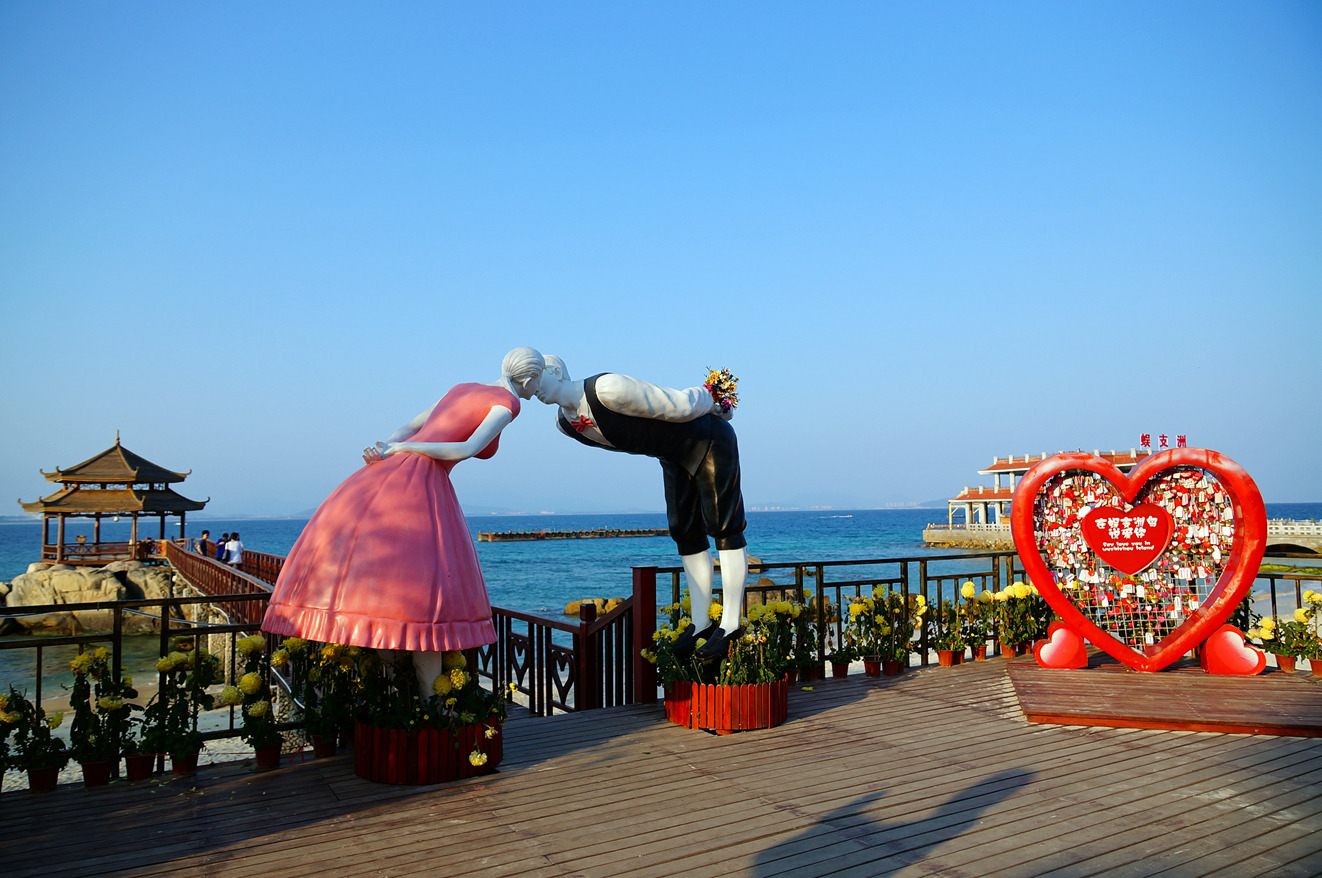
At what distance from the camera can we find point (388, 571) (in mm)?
3328

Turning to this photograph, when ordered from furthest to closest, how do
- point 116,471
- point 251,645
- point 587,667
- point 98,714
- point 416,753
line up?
point 116,471 < point 587,667 < point 251,645 < point 98,714 < point 416,753

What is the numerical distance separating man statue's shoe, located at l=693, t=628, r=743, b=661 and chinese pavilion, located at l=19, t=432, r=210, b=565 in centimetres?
2522

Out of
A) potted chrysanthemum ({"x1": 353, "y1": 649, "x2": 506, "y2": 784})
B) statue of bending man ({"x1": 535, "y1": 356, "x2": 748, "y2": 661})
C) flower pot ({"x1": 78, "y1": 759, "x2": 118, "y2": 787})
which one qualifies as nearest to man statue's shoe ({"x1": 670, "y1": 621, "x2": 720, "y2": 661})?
statue of bending man ({"x1": 535, "y1": 356, "x2": 748, "y2": 661})

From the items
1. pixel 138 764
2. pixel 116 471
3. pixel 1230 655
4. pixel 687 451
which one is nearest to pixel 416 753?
pixel 138 764

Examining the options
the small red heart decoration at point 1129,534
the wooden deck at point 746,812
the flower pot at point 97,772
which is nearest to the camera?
the wooden deck at point 746,812

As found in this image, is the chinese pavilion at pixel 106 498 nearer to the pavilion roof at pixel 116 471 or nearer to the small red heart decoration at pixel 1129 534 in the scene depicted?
the pavilion roof at pixel 116 471

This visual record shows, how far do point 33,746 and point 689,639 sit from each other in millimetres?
3086

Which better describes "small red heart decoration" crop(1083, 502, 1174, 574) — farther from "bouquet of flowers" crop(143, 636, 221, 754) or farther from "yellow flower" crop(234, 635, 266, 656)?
"bouquet of flowers" crop(143, 636, 221, 754)

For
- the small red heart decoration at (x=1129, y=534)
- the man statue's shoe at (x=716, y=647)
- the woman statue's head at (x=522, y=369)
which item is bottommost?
the man statue's shoe at (x=716, y=647)

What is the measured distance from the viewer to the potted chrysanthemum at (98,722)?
3.55m

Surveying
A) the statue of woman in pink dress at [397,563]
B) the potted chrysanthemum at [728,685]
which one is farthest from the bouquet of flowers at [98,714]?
the potted chrysanthemum at [728,685]

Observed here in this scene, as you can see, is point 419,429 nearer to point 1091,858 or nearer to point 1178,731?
point 1091,858

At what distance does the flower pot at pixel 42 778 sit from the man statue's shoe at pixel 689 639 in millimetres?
2924

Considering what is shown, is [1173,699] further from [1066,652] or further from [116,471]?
[116,471]
